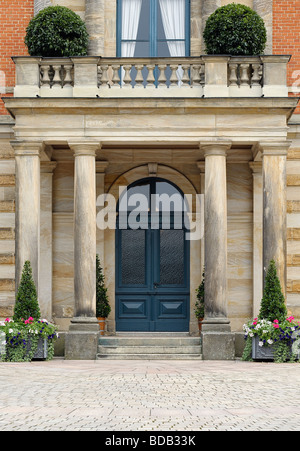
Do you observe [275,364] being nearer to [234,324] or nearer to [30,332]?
[234,324]

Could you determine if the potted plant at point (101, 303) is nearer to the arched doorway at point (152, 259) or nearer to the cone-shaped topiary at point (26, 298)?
the arched doorway at point (152, 259)

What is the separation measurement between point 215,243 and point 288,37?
19.2 feet

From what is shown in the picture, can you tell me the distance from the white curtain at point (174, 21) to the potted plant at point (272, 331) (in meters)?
6.35

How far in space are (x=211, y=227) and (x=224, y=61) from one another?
3.66 m

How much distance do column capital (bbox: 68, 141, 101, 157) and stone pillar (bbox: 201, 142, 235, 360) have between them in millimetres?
→ 2400

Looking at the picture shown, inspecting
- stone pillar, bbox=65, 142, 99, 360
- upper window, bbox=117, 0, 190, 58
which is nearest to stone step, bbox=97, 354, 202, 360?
stone pillar, bbox=65, 142, 99, 360

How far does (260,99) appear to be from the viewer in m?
17.2

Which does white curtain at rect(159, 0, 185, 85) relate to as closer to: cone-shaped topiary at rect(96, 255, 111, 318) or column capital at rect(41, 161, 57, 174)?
column capital at rect(41, 161, 57, 174)

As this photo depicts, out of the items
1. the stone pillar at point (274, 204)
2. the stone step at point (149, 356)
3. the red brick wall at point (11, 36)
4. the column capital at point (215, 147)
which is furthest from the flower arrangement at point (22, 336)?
the red brick wall at point (11, 36)

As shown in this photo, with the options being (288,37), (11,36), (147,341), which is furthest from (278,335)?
(11,36)

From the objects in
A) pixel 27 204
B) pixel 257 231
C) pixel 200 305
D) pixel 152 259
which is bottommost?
pixel 200 305

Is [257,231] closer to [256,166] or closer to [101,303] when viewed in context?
[256,166]

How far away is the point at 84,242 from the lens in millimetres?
17375

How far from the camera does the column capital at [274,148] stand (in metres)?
17.4
